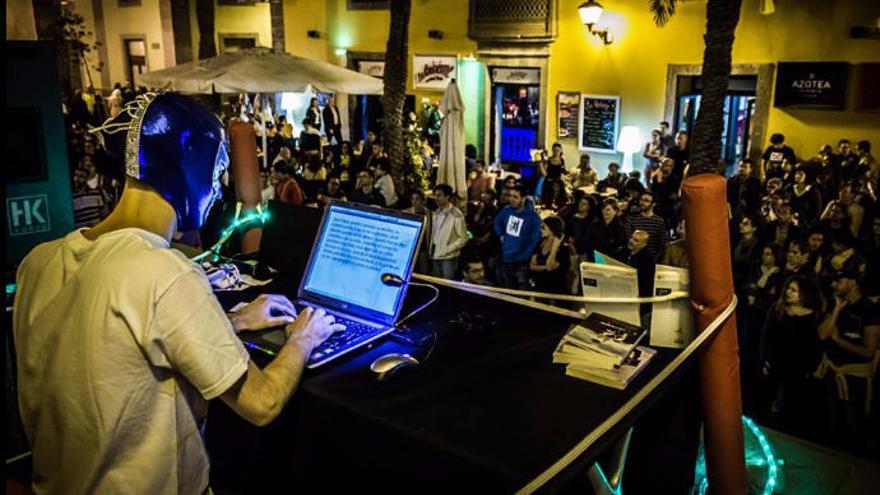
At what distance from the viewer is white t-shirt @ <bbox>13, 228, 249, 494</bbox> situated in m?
1.57

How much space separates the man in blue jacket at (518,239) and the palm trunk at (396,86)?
4618 millimetres

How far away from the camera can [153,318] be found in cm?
156

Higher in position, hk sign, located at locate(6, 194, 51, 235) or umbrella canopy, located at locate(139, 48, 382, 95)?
umbrella canopy, located at locate(139, 48, 382, 95)

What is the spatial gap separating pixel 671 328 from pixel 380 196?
25.9 ft

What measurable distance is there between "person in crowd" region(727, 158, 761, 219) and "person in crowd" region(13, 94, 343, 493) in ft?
30.4

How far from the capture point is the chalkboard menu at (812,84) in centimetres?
1191

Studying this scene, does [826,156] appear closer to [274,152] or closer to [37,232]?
[274,152]

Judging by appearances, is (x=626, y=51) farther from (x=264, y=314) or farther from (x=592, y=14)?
(x=264, y=314)

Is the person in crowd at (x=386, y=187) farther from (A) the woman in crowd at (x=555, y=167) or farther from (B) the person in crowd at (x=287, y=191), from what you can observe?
(A) the woman in crowd at (x=555, y=167)

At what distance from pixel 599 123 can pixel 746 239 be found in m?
7.40

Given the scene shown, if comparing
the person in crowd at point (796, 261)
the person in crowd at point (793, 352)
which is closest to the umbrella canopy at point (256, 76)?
the person in crowd at point (796, 261)

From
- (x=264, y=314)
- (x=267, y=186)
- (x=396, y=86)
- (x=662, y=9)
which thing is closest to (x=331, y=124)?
(x=396, y=86)

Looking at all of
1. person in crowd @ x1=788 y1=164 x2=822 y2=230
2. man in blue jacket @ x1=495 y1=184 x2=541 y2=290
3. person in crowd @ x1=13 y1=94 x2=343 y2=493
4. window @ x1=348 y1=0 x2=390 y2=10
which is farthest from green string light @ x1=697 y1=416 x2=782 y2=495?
window @ x1=348 y1=0 x2=390 y2=10

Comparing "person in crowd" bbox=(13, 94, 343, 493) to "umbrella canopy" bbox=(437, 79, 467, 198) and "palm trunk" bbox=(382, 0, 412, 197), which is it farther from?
"palm trunk" bbox=(382, 0, 412, 197)
